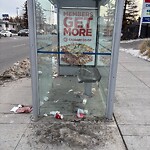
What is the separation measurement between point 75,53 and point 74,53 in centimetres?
2

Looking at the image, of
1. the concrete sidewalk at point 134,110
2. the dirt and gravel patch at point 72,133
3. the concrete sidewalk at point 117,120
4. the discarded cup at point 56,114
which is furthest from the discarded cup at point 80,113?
the concrete sidewalk at point 134,110

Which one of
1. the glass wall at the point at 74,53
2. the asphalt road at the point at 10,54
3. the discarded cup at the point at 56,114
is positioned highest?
the glass wall at the point at 74,53

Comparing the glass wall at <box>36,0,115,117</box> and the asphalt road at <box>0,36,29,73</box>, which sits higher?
the glass wall at <box>36,0,115,117</box>

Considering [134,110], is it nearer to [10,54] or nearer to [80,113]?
[80,113]

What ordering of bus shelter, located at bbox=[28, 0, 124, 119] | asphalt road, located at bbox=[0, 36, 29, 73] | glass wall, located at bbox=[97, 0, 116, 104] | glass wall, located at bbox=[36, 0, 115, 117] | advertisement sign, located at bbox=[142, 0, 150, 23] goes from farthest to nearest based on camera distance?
advertisement sign, located at bbox=[142, 0, 150, 23], asphalt road, located at bbox=[0, 36, 29, 73], glass wall, located at bbox=[36, 0, 115, 117], glass wall, located at bbox=[97, 0, 116, 104], bus shelter, located at bbox=[28, 0, 124, 119]

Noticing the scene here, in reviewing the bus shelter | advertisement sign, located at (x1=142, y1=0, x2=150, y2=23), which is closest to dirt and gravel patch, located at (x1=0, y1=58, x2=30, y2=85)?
the bus shelter

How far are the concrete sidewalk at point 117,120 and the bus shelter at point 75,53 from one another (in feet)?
1.19

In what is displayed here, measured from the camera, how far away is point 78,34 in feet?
15.8

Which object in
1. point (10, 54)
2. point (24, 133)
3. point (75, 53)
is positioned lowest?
point (10, 54)

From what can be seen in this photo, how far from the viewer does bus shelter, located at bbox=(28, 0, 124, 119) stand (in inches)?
138

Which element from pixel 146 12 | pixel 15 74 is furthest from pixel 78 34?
pixel 146 12

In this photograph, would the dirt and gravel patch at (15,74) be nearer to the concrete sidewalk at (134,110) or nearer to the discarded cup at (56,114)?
the discarded cup at (56,114)

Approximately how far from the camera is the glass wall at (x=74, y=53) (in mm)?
3968

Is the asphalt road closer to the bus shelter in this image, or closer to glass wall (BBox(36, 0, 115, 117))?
glass wall (BBox(36, 0, 115, 117))
